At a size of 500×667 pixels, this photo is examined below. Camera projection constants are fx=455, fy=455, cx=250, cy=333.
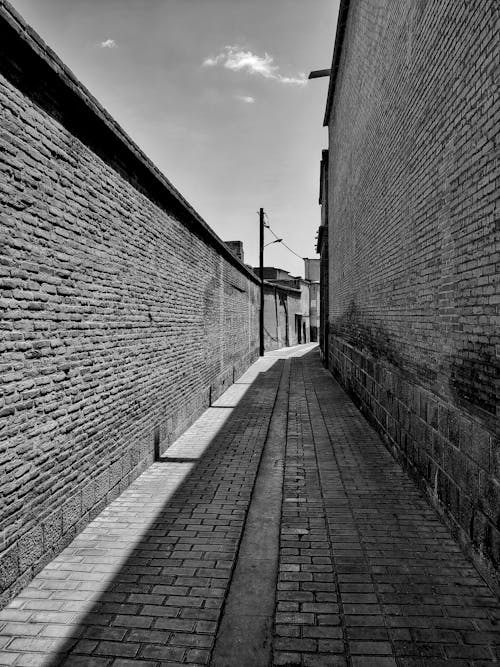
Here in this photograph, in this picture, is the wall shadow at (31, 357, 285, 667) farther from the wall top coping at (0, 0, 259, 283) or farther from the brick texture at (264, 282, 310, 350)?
the brick texture at (264, 282, 310, 350)

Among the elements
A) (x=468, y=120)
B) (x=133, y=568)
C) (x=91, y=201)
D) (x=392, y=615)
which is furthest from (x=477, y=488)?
(x=91, y=201)

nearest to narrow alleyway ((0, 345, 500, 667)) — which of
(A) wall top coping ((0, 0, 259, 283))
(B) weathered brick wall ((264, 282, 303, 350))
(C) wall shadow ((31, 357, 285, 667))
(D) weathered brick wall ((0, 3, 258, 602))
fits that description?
(C) wall shadow ((31, 357, 285, 667))

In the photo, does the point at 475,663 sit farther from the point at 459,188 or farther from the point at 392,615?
the point at 459,188

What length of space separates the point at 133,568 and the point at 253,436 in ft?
13.8

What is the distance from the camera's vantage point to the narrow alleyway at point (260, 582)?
8.95 ft

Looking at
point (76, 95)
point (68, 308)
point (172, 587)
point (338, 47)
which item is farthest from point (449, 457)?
point (338, 47)

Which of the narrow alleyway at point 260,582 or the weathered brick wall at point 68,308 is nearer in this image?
the narrow alleyway at point 260,582

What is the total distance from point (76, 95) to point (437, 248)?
12.4 ft

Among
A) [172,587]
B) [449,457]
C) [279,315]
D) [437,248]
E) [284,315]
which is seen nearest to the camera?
[172,587]

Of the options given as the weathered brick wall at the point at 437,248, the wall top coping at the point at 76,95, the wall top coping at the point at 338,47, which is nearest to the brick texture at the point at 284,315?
the wall top coping at the point at 338,47

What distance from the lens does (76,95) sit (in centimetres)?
405

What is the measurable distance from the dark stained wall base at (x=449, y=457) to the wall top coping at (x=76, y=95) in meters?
4.30

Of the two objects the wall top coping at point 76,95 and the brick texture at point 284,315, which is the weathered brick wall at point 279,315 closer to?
the brick texture at point 284,315

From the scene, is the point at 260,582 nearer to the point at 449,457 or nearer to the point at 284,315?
the point at 449,457
